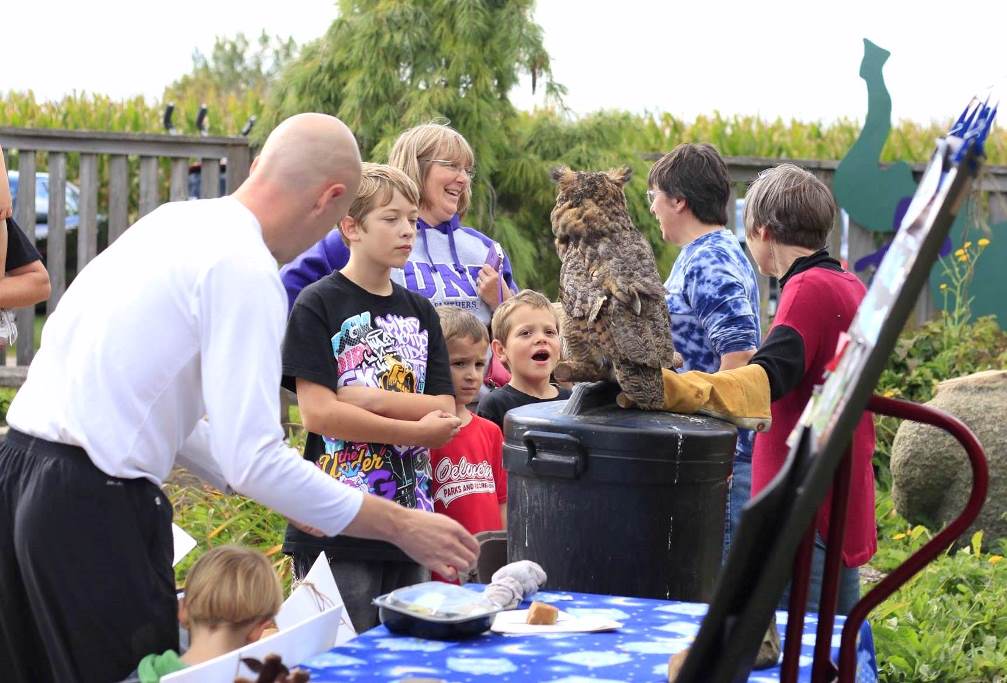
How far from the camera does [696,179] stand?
13.1 ft

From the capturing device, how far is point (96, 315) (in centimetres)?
226

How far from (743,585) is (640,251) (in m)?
1.78

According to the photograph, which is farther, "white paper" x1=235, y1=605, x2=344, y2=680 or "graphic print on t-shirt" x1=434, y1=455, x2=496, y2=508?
"graphic print on t-shirt" x1=434, y1=455, x2=496, y2=508

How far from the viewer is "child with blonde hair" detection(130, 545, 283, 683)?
7.58ft

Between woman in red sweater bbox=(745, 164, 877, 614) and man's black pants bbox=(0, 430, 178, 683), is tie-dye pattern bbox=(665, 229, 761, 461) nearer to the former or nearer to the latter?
woman in red sweater bbox=(745, 164, 877, 614)

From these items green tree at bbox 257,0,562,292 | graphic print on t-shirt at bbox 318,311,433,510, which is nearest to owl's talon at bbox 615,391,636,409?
graphic print on t-shirt at bbox 318,311,433,510

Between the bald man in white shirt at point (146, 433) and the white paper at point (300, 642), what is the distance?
0.58 feet

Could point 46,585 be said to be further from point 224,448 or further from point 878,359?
point 878,359

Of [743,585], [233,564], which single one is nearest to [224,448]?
[233,564]

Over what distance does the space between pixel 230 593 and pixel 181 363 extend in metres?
0.46

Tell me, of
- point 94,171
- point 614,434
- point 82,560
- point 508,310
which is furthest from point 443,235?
point 94,171

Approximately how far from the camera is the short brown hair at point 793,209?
3389mm

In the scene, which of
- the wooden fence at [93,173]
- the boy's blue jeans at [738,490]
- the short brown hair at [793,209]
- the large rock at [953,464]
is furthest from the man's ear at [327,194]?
the wooden fence at [93,173]

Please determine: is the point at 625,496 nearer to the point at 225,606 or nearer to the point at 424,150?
the point at 225,606
